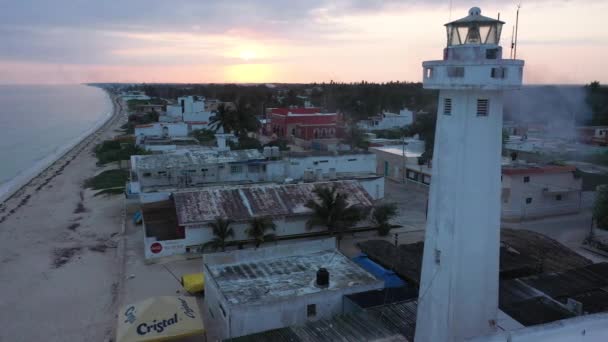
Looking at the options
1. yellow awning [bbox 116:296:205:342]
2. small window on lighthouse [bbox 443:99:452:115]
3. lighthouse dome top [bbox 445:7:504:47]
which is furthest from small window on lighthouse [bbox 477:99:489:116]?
yellow awning [bbox 116:296:205:342]

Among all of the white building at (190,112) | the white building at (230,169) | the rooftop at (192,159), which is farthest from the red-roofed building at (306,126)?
the rooftop at (192,159)

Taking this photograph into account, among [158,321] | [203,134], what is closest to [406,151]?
[203,134]

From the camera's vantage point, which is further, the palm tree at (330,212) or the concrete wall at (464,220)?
the palm tree at (330,212)

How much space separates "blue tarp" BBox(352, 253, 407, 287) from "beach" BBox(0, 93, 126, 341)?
899 cm

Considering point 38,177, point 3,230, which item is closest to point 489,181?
point 3,230

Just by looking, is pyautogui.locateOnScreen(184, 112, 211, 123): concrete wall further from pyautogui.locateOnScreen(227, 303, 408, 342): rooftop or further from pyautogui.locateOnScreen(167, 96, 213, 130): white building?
pyautogui.locateOnScreen(227, 303, 408, 342): rooftop

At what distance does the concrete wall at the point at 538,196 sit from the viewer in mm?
27250

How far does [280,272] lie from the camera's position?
16.2 m

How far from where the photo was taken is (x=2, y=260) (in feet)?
72.0

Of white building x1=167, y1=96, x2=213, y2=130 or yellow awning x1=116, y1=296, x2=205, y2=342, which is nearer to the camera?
yellow awning x1=116, y1=296, x2=205, y2=342

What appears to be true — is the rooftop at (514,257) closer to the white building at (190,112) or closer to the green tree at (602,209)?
the green tree at (602,209)

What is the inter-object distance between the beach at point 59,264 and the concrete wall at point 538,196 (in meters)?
21.1

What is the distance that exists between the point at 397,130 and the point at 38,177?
46161 millimetres

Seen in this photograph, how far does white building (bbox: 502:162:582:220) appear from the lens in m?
27.3
